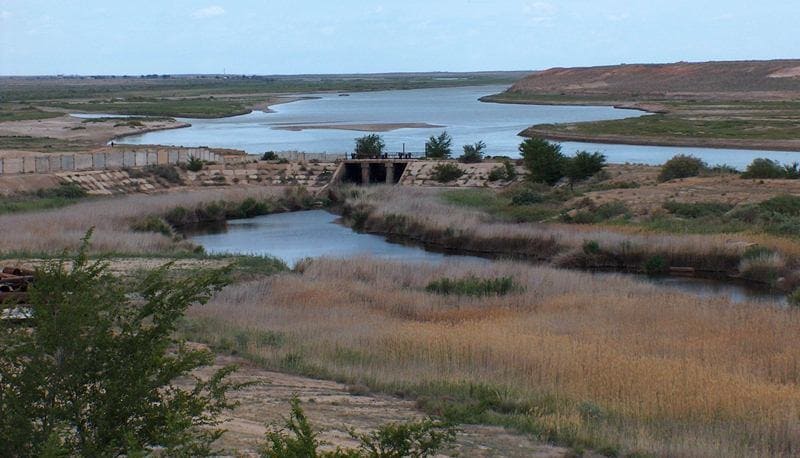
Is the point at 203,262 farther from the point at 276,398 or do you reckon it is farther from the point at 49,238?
the point at 276,398

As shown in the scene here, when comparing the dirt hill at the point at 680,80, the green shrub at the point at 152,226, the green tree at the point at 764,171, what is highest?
the dirt hill at the point at 680,80

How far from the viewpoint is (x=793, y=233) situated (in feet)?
102

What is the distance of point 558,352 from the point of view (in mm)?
14867

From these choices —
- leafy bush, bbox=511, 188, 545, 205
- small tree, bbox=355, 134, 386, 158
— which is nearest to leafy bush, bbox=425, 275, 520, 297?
leafy bush, bbox=511, 188, 545, 205

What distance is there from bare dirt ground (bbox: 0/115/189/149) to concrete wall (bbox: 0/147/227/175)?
18321mm

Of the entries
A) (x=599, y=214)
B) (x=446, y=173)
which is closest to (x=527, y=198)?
(x=599, y=214)

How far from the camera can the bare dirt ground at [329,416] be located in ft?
35.1

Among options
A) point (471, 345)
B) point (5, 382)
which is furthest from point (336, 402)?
point (5, 382)

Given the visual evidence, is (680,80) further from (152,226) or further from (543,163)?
(152,226)

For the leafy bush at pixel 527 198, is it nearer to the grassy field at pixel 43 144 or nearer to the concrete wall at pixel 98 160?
the concrete wall at pixel 98 160

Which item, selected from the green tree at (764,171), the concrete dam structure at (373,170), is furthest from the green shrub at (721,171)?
the concrete dam structure at (373,170)

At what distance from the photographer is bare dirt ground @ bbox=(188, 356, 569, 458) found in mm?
10703

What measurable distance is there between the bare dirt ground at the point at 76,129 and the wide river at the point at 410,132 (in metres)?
1.77

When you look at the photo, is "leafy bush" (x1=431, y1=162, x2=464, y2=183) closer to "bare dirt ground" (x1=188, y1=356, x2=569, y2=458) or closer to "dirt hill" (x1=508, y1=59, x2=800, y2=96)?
"bare dirt ground" (x1=188, y1=356, x2=569, y2=458)
